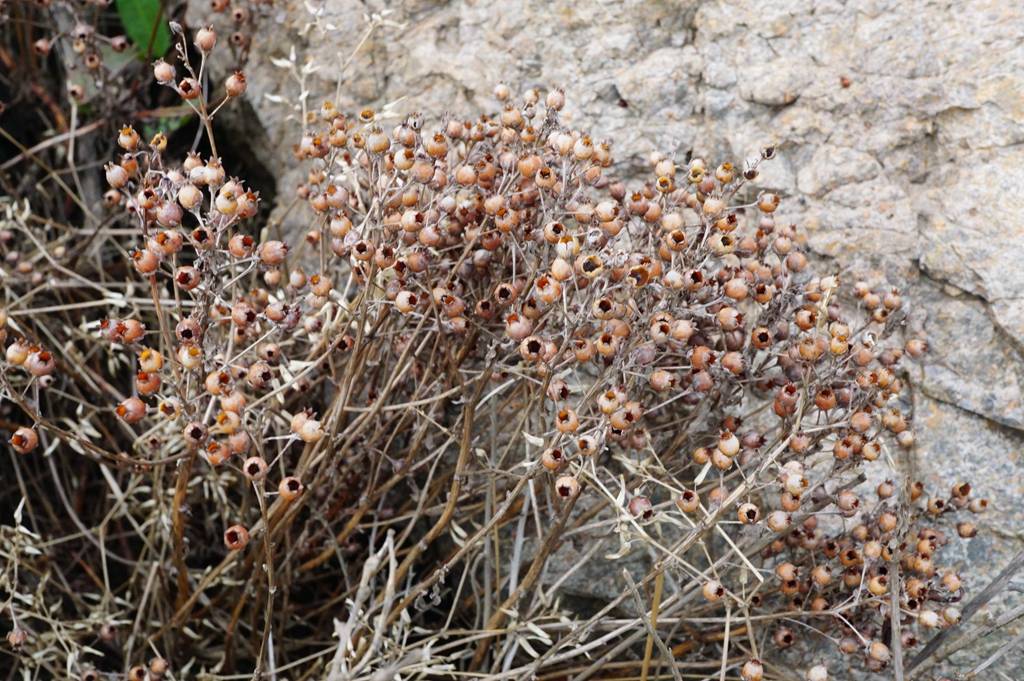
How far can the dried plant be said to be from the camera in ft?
4.41

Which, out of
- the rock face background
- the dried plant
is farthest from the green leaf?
the dried plant

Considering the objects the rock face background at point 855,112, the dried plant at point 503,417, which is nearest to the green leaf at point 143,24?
the rock face background at point 855,112

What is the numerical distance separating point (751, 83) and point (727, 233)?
59cm

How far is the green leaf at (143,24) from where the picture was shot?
239 cm

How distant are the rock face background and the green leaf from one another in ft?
1.62

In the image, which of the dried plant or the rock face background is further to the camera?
the rock face background

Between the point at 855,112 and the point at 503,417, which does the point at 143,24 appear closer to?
the point at 503,417

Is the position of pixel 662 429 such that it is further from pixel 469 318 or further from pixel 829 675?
pixel 829 675

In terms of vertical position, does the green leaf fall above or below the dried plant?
above

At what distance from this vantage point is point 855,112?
6.22ft

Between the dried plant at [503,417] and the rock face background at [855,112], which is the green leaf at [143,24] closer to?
the rock face background at [855,112]

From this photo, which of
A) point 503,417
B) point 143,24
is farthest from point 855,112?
point 143,24

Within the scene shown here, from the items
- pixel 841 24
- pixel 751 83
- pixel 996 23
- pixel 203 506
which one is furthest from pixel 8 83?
pixel 996 23

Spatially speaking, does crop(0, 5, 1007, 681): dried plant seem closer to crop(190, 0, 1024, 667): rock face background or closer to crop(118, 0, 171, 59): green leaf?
crop(190, 0, 1024, 667): rock face background
